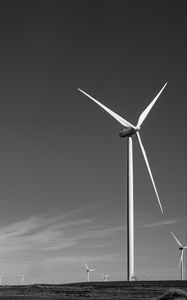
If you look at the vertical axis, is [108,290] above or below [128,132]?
below

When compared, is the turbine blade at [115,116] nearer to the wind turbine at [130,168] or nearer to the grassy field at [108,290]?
the wind turbine at [130,168]

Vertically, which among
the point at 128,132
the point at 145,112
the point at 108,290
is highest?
the point at 145,112

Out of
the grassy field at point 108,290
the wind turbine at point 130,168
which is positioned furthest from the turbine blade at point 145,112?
the grassy field at point 108,290

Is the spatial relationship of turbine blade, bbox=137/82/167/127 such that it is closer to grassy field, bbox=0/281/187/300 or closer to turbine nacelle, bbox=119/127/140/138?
turbine nacelle, bbox=119/127/140/138

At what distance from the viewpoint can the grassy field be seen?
72994mm

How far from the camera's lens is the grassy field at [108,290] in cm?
7299

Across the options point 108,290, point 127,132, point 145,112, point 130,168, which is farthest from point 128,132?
point 108,290

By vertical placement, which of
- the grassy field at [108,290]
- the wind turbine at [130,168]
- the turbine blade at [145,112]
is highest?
the turbine blade at [145,112]

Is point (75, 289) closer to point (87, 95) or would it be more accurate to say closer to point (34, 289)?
point (34, 289)

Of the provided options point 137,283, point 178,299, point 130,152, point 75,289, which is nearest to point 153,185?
point 130,152

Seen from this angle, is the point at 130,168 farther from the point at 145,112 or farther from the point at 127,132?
the point at 145,112

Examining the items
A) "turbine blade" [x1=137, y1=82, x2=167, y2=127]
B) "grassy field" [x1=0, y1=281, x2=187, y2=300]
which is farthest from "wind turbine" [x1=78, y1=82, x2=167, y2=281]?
"grassy field" [x1=0, y1=281, x2=187, y2=300]

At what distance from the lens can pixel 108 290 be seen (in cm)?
8225

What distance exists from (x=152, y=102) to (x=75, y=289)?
1399 inches
